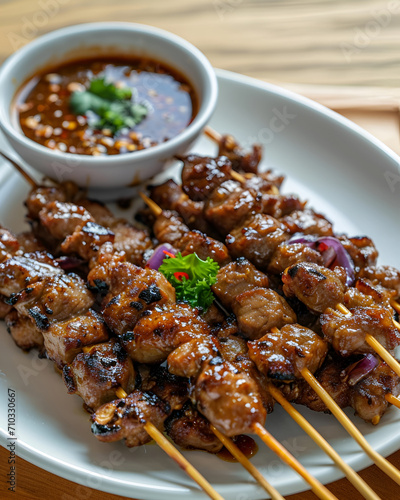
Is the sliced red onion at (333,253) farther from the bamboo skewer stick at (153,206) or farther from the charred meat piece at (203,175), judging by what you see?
the bamboo skewer stick at (153,206)

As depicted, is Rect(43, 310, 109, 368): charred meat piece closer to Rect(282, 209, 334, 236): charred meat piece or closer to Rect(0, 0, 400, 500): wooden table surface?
Rect(282, 209, 334, 236): charred meat piece

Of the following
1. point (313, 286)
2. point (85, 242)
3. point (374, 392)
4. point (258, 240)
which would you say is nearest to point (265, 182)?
point (258, 240)

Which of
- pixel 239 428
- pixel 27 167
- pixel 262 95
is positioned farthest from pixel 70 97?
pixel 239 428

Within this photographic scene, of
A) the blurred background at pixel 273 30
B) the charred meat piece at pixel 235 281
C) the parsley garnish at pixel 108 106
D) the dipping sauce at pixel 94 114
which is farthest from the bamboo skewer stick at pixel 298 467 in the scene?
the blurred background at pixel 273 30

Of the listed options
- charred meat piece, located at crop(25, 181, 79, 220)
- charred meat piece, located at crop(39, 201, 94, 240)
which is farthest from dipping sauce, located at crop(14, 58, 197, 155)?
charred meat piece, located at crop(39, 201, 94, 240)

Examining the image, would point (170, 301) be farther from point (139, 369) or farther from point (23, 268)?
point (23, 268)
